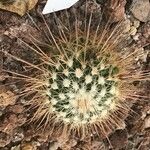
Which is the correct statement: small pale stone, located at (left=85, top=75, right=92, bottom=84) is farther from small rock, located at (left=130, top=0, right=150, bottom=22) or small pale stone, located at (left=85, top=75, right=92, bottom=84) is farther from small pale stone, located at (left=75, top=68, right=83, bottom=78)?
small rock, located at (left=130, top=0, right=150, bottom=22)

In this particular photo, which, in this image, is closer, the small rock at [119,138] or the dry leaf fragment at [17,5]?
the dry leaf fragment at [17,5]

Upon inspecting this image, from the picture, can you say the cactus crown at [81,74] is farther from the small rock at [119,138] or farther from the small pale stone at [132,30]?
the small rock at [119,138]

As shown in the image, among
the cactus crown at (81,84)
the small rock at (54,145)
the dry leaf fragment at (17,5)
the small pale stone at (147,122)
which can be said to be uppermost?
the dry leaf fragment at (17,5)

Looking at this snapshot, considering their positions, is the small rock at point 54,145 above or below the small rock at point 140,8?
below

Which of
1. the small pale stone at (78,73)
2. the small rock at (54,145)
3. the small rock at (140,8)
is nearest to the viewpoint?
the small pale stone at (78,73)

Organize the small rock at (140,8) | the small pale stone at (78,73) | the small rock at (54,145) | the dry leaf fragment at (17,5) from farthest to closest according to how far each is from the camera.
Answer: the small rock at (54,145) → the small rock at (140,8) → the dry leaf fragment at (17,5) → the small pale stone at (78,73)

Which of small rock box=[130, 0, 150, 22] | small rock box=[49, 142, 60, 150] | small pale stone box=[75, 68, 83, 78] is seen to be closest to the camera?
small pale stone box=[75, 68, 83, 78]

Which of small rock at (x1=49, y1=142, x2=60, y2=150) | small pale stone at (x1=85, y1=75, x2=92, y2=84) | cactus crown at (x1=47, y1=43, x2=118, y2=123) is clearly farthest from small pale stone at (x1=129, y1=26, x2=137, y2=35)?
small rock at (x1=49, y1=142, x2=60, y2=150)

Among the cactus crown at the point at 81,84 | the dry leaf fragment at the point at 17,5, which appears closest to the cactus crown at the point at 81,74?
the cactus crown at the point at 81,84
